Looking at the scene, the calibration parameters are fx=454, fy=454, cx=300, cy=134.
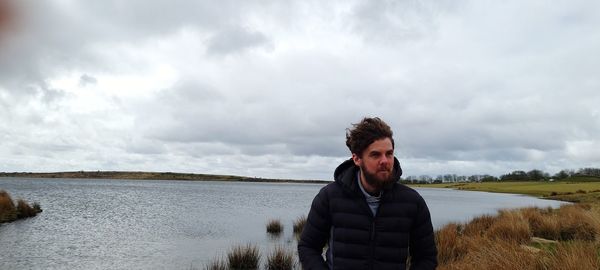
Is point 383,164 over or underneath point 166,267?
over

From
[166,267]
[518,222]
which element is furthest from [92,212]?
[518,222]

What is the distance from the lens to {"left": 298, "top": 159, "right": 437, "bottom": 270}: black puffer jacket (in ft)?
11.6

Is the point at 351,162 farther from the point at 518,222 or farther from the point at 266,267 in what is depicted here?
the point at 518,222

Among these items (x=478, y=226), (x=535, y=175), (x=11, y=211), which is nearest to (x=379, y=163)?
(x=478, y=226)

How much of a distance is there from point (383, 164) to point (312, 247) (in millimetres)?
1003

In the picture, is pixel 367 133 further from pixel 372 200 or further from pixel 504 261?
pixel 504 261

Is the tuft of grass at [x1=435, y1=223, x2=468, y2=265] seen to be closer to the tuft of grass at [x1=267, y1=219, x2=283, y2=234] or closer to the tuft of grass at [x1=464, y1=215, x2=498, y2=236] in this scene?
the tuft of grass at [x1=464, y1=215, x2=498, y2=236]

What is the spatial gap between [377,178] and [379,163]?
0.39ft

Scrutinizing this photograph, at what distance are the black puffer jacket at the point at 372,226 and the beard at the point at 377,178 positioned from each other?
0.31 feet

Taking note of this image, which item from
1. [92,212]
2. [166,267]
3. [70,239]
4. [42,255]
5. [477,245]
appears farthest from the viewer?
[92,212]

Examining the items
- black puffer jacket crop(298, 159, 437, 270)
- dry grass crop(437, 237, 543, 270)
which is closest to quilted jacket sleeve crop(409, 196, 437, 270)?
black puffer jacket crop(298, 159, 437, 270)

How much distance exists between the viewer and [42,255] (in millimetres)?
16438

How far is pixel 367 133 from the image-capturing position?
3.46 metres

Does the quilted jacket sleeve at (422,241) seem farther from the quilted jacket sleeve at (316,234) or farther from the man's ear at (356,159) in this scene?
the quilted jacket sleeve at (316,234)
